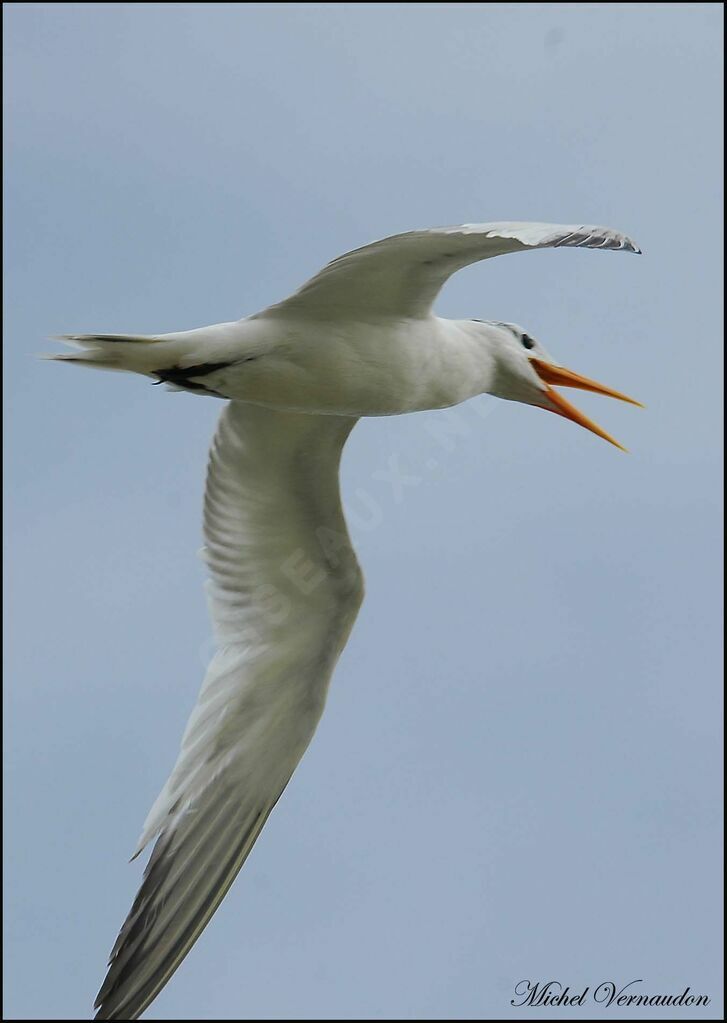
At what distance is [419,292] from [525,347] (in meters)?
1.51

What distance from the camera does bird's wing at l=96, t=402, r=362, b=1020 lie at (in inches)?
388

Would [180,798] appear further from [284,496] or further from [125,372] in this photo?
[125,372]

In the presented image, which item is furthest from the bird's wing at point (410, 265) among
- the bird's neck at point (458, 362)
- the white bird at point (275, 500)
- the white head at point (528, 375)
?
the white head at point (528, 375)

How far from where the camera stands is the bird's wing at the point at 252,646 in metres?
9.85

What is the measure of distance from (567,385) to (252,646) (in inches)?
104

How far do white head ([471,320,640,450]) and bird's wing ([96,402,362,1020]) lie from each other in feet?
3.27

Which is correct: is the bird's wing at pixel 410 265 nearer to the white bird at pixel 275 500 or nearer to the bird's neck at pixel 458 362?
the white bird at pixel 275 500

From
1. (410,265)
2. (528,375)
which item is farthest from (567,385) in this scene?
(410,265)

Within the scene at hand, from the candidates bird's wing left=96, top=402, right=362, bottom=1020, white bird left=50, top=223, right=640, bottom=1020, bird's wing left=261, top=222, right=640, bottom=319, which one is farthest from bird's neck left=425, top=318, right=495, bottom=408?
bird's wing left=96, top=402, right=362, bottom=1020

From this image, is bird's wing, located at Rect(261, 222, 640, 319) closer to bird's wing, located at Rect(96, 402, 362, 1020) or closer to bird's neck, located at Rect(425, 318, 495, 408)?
bird's neck, located at Rect(425, 318, 495, 408)

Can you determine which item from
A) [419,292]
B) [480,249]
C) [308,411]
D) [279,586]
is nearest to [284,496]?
[279,586]

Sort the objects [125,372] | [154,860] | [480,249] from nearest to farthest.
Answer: [480,249]
[125,372]
[154,860]

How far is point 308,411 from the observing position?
9.12m

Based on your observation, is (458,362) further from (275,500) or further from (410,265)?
(275,500)
